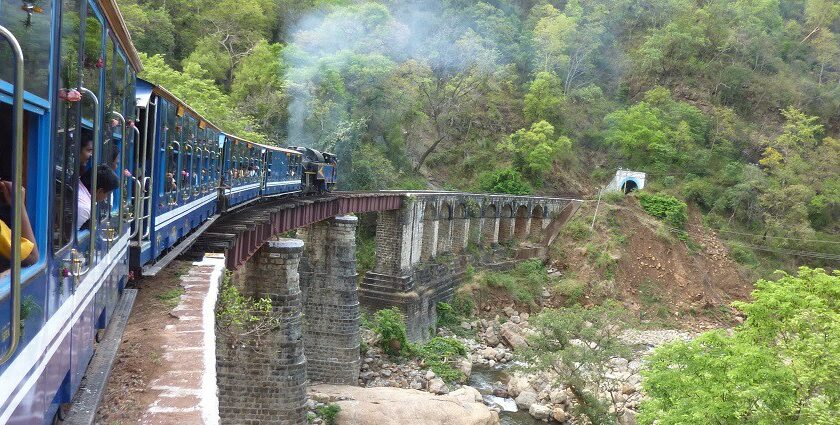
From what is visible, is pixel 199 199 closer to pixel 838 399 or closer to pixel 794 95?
pixel 838 399

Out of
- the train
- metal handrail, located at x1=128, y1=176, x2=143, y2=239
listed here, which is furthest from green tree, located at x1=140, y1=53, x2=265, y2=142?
metal handrail, located at x1=128, y1=176, x2=143, y2=239

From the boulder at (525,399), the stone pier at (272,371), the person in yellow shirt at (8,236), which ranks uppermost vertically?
the person in yellow shirt at (8,236)

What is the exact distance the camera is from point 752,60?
70.1 m

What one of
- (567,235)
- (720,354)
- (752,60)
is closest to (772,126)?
(752,60)

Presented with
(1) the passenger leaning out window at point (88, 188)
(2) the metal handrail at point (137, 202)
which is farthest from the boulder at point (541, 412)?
(1) the passenger leaning out window at point (88, 188)

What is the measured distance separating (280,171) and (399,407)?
8.26 metres

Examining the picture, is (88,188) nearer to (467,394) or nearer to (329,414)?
(329,414)

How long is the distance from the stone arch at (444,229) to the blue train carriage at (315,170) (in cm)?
1122

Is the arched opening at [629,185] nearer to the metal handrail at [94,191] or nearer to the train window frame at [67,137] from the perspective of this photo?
the metal handrail at [94,191]

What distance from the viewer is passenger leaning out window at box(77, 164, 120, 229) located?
14.5 feet

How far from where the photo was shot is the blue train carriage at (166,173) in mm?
8031

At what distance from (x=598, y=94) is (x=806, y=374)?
181ft

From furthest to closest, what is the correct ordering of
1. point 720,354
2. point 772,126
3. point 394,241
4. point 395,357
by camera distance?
point 772,126
point 394,241
point 395,357
point 720,354

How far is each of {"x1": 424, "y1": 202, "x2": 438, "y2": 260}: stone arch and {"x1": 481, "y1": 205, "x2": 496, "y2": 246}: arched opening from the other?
812 centimetres
